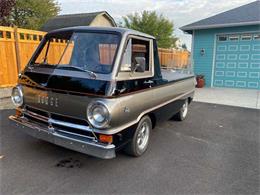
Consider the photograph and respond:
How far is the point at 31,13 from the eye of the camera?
27531 mm

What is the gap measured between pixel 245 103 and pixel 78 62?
7.25 meters

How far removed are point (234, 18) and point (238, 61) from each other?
2267 millimetres

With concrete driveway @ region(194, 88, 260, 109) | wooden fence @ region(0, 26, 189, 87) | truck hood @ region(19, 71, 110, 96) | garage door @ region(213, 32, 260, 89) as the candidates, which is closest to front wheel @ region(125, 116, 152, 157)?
truck hood @ region(19, 71, 110, 96)

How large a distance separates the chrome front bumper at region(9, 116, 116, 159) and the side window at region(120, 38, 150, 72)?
1.09 meters

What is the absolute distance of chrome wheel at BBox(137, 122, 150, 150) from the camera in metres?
3.59

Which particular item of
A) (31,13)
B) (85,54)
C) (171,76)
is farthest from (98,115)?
(31,13)

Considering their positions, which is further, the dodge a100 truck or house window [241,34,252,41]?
house window [241,34,252,41]

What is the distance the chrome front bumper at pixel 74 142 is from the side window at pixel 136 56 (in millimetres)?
1087

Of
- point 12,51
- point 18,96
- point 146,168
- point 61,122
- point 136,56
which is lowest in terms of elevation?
point 146,168

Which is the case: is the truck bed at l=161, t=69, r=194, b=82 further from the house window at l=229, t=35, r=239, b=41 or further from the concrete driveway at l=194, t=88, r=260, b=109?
the house window at l=229, t=35, r=239, b=41

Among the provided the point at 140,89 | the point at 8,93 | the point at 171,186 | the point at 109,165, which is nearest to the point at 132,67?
the point at 140,89

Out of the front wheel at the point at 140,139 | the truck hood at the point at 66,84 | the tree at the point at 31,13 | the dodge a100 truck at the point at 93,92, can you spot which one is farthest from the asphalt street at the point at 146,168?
the tree at the point at 31,13

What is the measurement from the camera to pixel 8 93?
6605 millimetres

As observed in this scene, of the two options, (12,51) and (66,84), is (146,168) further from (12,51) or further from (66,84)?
(12,51)
